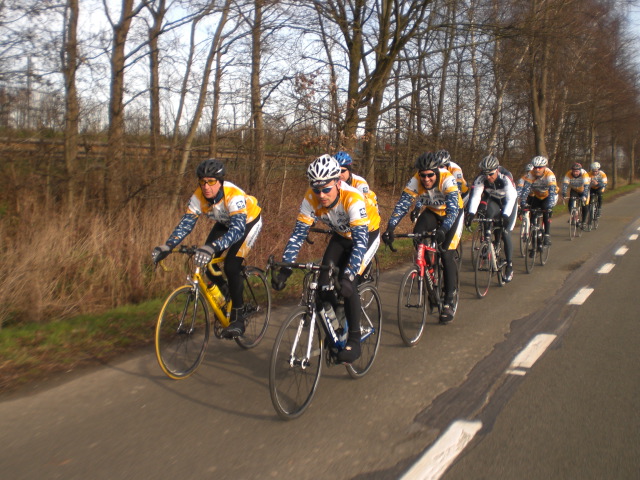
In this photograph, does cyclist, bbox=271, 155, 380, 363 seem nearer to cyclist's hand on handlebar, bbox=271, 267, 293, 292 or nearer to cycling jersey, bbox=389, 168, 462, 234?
cyclist's hand on handlebar, bbox=271, 267, 293, 292

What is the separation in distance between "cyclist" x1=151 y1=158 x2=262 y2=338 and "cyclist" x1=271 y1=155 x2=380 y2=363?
0.76m

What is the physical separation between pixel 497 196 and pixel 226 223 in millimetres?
5058

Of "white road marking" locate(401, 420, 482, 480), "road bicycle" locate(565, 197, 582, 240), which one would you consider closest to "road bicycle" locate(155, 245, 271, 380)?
"white road marking" locate(401, 420, 482, 480)

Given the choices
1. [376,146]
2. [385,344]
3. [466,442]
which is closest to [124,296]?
[385,344]

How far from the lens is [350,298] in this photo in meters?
4.46

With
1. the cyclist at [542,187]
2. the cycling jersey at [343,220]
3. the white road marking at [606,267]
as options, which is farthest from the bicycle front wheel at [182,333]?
the white road marking at [606,267]

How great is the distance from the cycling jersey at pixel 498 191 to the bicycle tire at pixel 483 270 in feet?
2.08

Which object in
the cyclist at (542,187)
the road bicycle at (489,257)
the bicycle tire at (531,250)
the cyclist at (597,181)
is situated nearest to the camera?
the road bicycle at (489,257)

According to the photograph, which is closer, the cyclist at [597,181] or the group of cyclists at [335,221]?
the group of cyclists at [335,221]

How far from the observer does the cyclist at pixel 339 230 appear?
4254 mm

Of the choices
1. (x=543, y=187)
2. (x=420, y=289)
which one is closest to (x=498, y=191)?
(x=543, y=187)

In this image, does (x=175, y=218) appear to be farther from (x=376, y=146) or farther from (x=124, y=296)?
(x=376, y=146)

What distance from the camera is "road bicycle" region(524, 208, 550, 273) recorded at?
990 centimetres

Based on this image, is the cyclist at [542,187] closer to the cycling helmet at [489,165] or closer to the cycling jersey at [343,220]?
the cycling helmet at [489,165]
